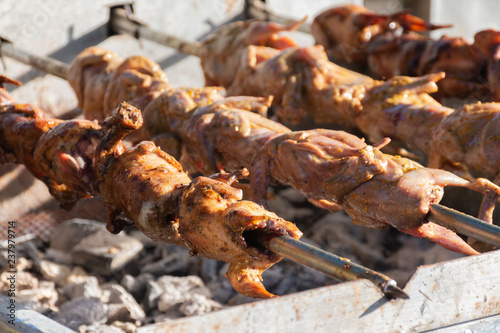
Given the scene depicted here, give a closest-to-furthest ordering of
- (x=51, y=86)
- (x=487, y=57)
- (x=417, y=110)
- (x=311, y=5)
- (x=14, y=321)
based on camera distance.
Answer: (x=14, y=321) < (x=417, y=110) < (x=487, y=57) < (x=51, y=86) < (x=311, y=5)

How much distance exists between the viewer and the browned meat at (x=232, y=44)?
5.37m

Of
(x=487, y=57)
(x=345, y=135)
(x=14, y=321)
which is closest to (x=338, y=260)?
(x=345, y=135)

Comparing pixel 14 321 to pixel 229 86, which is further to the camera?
pixel 229 86

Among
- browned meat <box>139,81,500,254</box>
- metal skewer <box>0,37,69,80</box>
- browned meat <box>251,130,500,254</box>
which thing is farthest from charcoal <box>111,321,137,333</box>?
metal skewer <box>0,37,69,80</box>

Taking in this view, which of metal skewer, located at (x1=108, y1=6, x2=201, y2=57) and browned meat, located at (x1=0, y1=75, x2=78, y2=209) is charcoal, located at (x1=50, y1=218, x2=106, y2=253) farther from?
metal skewer, located at (x1=108, y1=6, x2=201, y2=57)

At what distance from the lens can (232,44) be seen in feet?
18.1

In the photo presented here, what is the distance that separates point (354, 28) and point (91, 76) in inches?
92.7

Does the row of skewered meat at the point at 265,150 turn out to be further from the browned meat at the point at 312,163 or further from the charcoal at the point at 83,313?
the charcoal at the point at 83,313

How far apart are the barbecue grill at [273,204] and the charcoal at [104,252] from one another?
603 millimetres

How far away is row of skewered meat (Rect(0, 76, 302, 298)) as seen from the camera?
2400 millimetres

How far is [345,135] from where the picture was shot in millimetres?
3207

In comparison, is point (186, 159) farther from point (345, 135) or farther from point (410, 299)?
point (410, 299)

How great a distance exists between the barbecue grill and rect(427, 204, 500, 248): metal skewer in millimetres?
73

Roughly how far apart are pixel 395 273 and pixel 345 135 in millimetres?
1551
